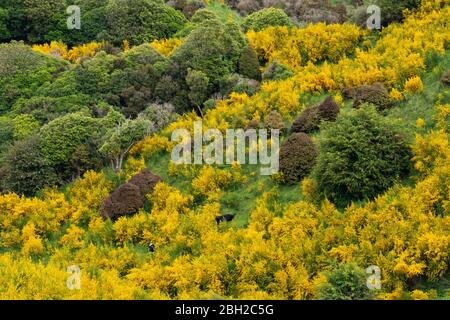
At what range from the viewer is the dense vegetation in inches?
715

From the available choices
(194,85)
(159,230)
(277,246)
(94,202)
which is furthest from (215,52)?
(277,246)

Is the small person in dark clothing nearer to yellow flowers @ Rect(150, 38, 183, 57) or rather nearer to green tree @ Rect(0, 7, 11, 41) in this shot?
yellow flowers @ Rect(150, 38, 183, 57)

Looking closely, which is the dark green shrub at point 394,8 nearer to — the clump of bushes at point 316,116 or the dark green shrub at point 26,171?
the clump of bushes at point 316,116

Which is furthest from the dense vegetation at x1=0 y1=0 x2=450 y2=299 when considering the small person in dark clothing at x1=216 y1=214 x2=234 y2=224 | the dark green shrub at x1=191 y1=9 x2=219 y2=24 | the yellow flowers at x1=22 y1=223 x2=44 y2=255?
the dark green shrub at x1=191 y1=9 x2=219 y2=24

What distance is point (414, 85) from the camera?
2647 centimetres

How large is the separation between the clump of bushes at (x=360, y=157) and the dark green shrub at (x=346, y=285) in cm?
533

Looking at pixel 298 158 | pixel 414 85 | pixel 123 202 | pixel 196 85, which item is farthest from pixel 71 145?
pixel 414 85

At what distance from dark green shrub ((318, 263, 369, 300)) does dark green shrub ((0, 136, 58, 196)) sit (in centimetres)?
1711

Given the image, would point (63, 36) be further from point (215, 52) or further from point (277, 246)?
point (277, 246)

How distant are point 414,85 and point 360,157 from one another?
7543 mm

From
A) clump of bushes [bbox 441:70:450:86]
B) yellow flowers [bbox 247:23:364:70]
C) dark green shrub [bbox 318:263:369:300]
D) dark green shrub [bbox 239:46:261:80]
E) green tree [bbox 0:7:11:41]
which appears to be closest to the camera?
dark green shrub [bbox 318:263:369:300]

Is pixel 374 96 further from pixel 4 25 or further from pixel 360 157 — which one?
pixel 4 25

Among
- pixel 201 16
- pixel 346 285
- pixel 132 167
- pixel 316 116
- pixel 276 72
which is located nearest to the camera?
pixel 346 285
